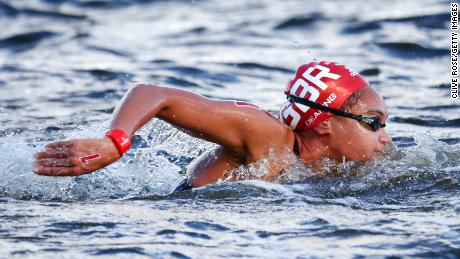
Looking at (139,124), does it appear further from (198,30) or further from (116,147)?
(198,30)

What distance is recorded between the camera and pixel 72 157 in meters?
6.16

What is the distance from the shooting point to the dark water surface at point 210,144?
650cm

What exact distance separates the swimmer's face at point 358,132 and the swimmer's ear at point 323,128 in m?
0.04

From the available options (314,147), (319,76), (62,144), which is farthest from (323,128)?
(62,144)

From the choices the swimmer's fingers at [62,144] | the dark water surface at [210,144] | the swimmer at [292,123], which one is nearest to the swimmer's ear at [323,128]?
the swimmer at [292,123]

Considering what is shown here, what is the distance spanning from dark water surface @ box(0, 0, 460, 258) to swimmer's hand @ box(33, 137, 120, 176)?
1.62 ft

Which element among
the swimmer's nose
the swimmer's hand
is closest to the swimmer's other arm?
the swimmer's hand

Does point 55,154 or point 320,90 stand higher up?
point 320,90

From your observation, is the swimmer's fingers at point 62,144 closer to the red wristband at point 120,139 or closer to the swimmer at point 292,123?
the red wristband at point 120,139

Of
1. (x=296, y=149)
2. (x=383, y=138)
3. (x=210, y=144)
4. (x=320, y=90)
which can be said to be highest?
(x=320, y=90)

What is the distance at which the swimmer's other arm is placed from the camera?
20.4ft

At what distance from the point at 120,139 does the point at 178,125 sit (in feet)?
2.77

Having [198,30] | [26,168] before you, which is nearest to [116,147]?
[26,168]

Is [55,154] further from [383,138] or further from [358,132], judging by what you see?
[383,138]
